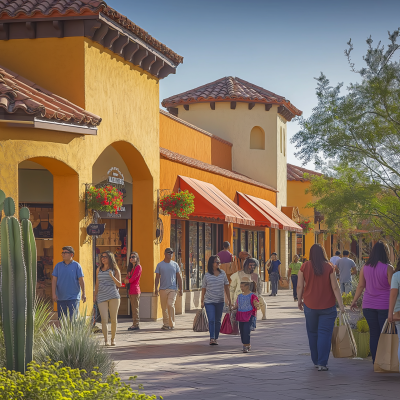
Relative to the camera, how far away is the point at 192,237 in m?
21.1

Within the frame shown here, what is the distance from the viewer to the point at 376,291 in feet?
31.6

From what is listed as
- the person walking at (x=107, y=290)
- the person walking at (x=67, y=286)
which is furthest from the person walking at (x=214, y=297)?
the person walking at (x=67, y=286)

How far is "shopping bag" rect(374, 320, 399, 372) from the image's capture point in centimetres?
898

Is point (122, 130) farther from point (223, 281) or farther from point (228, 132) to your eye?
point (228, 132)

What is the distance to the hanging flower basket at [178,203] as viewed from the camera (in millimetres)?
16922

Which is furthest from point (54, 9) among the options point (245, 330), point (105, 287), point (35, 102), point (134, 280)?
point (245, 330)

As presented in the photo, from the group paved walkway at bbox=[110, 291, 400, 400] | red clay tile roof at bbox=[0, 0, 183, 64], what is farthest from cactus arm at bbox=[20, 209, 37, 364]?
red clay tile roof at bbox=[0, 0, 183, 64]

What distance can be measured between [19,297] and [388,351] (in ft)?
16.3

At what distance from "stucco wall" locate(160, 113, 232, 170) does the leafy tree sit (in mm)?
4700

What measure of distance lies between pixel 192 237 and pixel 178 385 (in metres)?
12.5

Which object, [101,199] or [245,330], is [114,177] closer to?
[101,199]

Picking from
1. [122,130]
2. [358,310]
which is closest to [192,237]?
[122,130]

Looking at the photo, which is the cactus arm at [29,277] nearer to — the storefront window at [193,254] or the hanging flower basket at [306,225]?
the storefront window at [193,254]

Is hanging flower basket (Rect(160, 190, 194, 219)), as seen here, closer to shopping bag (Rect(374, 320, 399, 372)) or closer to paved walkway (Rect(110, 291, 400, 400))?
paved walkway (Rect(110, 291, 400, 400))
